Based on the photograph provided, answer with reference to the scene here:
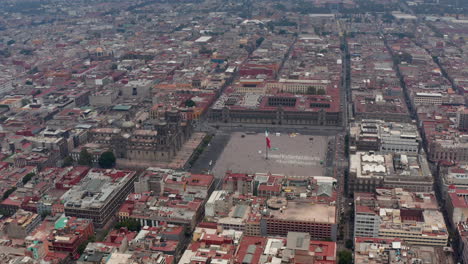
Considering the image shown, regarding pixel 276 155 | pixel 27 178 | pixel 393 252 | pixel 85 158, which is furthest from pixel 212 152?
pixel 393 252

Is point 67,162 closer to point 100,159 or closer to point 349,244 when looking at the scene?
point 100,159

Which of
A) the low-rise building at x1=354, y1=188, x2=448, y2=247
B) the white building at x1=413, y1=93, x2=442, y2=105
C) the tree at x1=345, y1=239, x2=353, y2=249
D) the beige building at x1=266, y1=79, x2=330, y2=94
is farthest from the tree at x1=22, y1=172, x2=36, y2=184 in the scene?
the white building at x1=413, y1=93, x2=442, y2=105

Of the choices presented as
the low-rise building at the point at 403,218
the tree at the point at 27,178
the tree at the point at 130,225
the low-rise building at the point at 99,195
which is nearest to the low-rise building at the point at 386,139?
the low-rise building at the point at 403,218

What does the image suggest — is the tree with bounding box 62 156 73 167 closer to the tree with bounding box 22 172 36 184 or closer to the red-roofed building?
the tree with bounding box 22 172 36 184

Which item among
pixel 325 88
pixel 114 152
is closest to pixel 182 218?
pixel 114 152

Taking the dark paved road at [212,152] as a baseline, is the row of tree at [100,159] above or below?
above

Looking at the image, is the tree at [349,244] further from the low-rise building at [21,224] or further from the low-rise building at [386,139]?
the low-rise building at [21,224]
